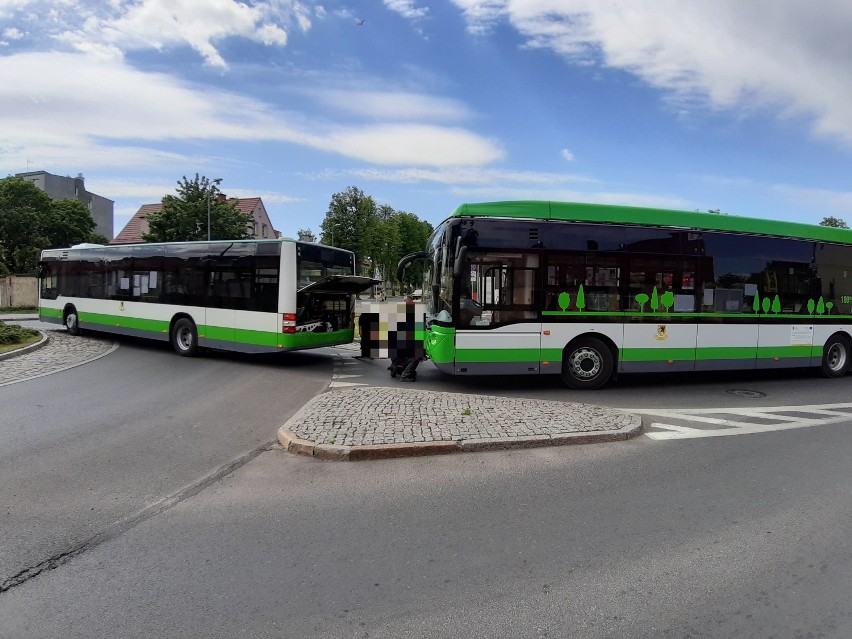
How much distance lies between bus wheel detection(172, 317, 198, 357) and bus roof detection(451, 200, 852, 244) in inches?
316

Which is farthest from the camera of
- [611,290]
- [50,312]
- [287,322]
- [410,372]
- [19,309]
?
[19,309]

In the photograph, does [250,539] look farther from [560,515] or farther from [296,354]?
[296,354]

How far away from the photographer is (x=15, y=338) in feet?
45.9

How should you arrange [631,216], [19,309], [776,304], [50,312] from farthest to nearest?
[19,309] < [50,312] < [776,304] < [631,216]

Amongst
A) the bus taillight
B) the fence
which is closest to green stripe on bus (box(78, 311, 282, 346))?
the bus taillight

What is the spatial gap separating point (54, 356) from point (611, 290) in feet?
42.9

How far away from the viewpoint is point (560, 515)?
13.5 feet

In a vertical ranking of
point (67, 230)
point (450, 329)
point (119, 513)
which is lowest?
point (119, 513)

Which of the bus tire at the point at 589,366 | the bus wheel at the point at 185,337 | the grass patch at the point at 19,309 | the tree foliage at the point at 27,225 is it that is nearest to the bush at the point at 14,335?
the bus wheel at the point at 185,337

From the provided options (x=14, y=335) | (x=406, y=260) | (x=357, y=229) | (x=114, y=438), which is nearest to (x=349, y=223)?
(x=357, y=229)

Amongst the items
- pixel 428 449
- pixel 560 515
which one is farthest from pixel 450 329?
pixel 560 515

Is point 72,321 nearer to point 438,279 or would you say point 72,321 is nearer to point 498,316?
point 438,279

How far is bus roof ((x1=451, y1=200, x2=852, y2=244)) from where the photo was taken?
347 inches

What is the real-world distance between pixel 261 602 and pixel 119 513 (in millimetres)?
1920
